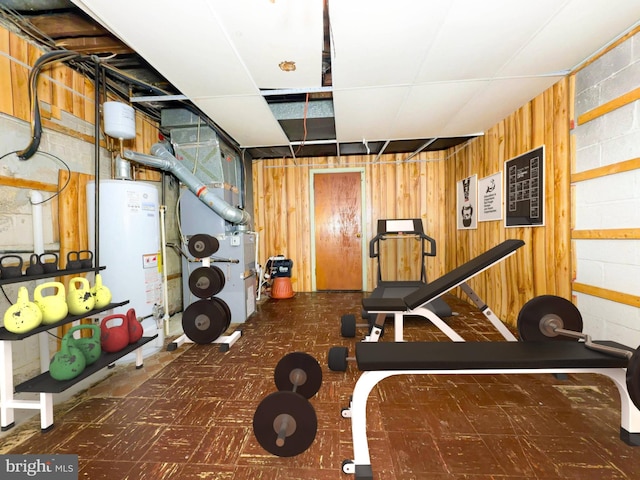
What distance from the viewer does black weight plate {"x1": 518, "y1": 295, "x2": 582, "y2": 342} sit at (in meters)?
1.99

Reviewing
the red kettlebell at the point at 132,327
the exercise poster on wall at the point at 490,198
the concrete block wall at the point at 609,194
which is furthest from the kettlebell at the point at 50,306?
the exercise poster on wall at the point at 490,198

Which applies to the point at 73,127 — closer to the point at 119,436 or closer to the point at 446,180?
the point at 119,436

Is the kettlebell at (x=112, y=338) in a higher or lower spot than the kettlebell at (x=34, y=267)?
lower

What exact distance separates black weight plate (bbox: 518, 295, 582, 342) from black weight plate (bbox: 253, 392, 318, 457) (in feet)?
5.46

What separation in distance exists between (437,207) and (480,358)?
13.9 ft

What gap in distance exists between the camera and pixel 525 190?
297 centimetres

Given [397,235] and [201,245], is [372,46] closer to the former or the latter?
[201,245]

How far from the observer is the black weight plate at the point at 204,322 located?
2.76 m

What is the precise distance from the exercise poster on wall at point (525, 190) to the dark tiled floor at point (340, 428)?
1503 mm

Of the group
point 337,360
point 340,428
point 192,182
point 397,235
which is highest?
point 192,182

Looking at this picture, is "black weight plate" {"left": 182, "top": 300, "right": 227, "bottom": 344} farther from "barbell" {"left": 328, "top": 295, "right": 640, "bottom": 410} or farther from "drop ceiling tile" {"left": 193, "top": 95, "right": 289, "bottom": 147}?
"barbell" {"left": 328, "top": 295, "right": 640, "bottom": 410}

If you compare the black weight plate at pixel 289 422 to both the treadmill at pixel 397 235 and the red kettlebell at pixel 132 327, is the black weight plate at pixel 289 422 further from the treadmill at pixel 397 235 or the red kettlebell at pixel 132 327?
the treadmill at pixel 397 235

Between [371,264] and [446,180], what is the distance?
2.01 m

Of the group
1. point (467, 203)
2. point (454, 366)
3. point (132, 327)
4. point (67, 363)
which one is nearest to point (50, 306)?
point (67, 363)
